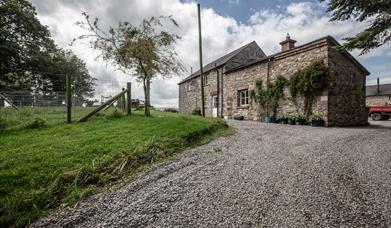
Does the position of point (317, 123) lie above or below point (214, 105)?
below

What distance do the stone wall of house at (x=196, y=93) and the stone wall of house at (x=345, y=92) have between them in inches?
354

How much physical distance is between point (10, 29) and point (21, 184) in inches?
1013

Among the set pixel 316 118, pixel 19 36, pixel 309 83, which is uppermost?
pixel 19 36

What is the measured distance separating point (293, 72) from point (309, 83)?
1423 millimetres

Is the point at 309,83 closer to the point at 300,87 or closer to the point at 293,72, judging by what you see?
the point at 300,87

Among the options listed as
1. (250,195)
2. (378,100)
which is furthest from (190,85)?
(378,100)

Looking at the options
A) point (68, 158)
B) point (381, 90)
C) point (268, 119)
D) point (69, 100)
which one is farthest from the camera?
point (381, 90)

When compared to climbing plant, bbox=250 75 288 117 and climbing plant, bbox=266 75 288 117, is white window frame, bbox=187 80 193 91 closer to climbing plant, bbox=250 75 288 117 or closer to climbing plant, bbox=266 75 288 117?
climbing plant, bbox=250 75 288 117

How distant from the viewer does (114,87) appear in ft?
28.5

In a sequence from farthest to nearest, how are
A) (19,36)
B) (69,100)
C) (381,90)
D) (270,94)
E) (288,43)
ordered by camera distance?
1. (381,90)
2. (19,36)
3. (288,43)
4. (270,94)
5. (69,100)

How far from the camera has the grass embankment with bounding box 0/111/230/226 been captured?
94.8 inches

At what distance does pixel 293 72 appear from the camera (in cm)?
1088

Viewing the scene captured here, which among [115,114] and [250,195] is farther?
[115,114]

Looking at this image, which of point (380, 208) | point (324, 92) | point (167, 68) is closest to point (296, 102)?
point (324, 92)
